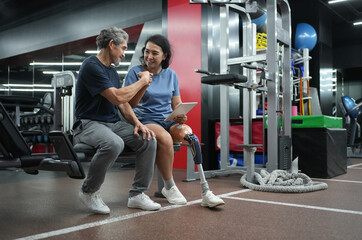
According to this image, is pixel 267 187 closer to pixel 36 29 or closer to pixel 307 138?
pixel 307 138

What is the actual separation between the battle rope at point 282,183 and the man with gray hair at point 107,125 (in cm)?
106

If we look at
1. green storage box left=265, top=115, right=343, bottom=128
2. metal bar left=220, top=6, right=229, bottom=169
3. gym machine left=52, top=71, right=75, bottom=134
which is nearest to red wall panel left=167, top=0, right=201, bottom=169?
metal bar left=220, top=6, right=229, bottom=169

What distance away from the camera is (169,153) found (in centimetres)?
212

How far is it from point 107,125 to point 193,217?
73cm

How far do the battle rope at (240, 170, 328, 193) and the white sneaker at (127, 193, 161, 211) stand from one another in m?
1.06

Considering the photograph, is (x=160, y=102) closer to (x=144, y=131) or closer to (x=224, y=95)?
(x=144, y=131)

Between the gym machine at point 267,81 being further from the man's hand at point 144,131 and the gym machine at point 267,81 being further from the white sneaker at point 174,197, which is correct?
the man's hand at point 144,131

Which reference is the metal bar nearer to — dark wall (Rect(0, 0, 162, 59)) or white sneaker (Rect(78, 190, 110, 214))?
white sneaker (Rect(78, 190, 110, 214))

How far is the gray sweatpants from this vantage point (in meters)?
1.85

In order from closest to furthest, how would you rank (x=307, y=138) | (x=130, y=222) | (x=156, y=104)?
(x=130, y=222) < (x=156, y=104) < (x=307, y=138)

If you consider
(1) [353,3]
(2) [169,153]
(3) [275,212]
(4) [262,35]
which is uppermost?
(1) [353,3]

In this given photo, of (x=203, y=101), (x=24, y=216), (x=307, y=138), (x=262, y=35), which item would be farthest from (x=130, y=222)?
(x=262, y=35)

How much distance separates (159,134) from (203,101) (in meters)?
2.38

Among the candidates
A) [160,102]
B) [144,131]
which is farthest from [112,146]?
[160,102]
